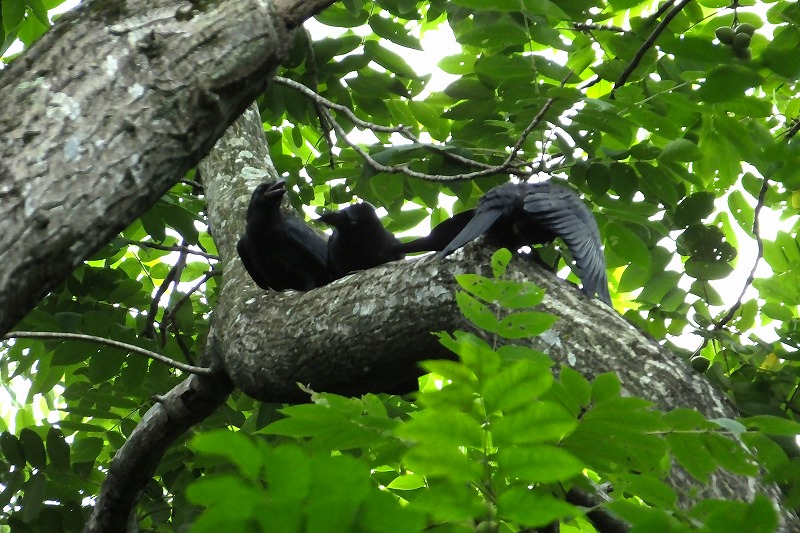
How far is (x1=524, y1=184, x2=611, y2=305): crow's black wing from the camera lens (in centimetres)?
246

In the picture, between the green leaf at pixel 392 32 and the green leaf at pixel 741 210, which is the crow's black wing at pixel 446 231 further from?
the green leaf at pixel 741 210

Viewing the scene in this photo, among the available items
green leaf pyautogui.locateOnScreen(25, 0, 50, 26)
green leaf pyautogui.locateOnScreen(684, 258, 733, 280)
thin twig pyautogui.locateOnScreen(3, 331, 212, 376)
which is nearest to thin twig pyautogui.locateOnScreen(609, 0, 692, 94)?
green leaf pyautogui.locateOnScreen(684, 258, 733, 280)

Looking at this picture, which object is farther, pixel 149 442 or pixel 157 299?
pixel 157 299

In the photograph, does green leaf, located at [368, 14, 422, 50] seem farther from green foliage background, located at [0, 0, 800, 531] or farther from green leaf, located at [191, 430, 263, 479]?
green leaf, located at [191, 430, 263, 479]

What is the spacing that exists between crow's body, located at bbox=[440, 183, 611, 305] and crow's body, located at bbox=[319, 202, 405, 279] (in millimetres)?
899

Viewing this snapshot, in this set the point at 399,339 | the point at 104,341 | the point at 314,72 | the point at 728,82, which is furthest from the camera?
the point at 314,72

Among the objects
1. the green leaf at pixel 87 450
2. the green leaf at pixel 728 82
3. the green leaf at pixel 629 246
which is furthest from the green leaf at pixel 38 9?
the green leaf at pixel 728 82

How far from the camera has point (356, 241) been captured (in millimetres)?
3369

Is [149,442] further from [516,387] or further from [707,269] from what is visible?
[516,387]

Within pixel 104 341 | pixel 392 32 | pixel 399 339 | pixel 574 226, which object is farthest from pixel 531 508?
pixel 392 32

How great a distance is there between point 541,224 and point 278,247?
1.31 metres

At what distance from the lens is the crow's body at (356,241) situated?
3.37 meters

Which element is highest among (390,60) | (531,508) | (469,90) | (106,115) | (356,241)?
(390,60)

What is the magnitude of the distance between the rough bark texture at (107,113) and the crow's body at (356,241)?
4.36 ft
